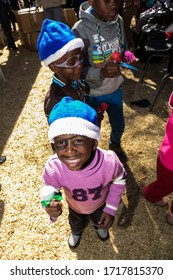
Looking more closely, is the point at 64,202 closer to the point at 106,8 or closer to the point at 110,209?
the point at 110,209

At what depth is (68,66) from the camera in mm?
1974

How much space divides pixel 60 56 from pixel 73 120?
700 millimetres

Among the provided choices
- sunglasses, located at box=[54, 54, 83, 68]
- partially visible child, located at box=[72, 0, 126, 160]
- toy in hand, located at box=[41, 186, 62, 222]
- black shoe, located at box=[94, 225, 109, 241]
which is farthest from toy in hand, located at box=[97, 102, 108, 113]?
black shoe, located at box=[94, 225, 109, 241]

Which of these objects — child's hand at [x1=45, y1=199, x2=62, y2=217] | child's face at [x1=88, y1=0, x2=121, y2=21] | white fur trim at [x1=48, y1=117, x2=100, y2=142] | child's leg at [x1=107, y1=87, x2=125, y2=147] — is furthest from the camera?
child's leg at [x1=107, y1=87, x2=125, y2=147]

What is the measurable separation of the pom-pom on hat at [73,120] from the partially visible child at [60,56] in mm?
418

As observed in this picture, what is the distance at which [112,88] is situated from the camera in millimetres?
2652

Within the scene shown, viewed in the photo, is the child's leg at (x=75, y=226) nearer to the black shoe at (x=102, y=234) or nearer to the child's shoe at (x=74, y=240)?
the child's shoe at (x=74, y=240)

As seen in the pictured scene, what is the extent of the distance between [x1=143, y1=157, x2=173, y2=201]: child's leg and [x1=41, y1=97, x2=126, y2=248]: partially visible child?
0.43 metres

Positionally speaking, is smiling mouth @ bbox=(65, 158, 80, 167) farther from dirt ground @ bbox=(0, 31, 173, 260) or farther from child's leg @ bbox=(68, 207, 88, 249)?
dirt ground @ bbox=(0, 31, 173, 260)

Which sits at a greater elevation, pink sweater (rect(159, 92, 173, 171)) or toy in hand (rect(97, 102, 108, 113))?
toy in hand (rect(97, 102, 108, 113))

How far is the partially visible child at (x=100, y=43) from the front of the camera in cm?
217

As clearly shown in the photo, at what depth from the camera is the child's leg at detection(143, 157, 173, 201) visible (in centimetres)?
211

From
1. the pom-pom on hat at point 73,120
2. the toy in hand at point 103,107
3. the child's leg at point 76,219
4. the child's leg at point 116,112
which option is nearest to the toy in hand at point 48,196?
the pom-pom on hat at point 73,120

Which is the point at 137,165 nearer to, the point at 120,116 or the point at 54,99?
the point at 120,116
